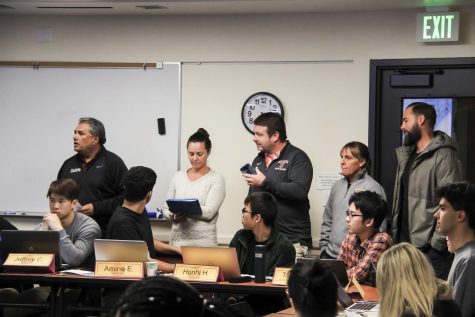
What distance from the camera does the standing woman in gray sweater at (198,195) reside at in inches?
249

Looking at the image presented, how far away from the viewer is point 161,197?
7562mm

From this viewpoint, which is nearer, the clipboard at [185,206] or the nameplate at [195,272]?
the nameplate at [195,272]

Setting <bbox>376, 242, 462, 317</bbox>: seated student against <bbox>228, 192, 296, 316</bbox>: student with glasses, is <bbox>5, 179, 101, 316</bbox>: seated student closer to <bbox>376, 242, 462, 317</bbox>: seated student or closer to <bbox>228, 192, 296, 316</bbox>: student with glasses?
<bbox>228, 192, 296, 316</bbox>: student with glasses

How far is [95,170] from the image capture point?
21.0 ft

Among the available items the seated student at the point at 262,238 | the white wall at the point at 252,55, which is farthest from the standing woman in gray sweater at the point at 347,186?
the white wall at the point at 252,55

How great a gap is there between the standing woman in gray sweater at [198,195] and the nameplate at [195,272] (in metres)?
1.21

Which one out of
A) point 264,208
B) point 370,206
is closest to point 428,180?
point 370,206

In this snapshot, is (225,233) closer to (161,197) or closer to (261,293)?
(161,197)

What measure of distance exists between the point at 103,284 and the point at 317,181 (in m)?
2.67

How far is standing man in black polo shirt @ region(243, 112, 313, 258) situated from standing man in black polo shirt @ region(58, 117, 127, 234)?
0.99m

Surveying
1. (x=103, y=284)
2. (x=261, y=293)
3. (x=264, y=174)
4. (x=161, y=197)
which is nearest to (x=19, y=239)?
(x=103, y=284)

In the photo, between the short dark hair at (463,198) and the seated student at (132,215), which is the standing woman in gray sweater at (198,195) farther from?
the short dark hair at (463,198)

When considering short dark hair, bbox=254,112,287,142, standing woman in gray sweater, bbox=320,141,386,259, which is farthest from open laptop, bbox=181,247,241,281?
short dark hair, bbox=254,112,287,142

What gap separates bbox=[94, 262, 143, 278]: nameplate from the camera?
505 centimetres
